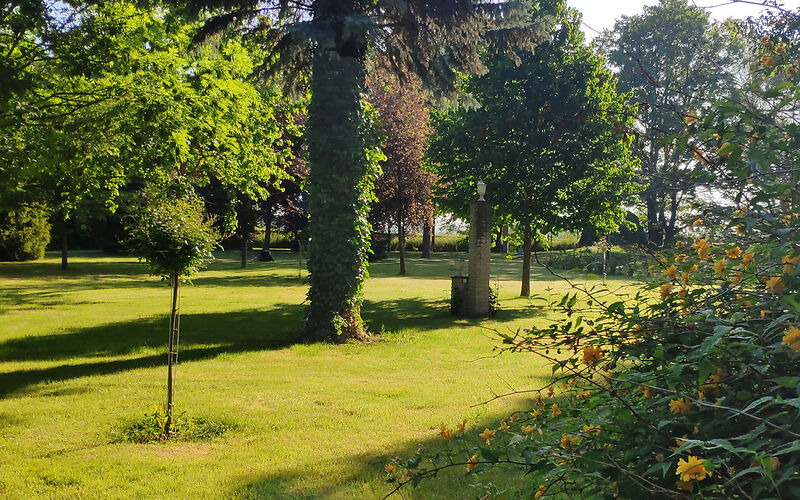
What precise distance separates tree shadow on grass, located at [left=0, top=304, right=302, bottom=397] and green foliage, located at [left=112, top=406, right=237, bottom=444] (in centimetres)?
266

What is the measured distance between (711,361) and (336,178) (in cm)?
855

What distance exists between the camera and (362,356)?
9.25 m

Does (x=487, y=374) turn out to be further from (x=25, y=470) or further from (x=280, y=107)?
(x=280, y=107)

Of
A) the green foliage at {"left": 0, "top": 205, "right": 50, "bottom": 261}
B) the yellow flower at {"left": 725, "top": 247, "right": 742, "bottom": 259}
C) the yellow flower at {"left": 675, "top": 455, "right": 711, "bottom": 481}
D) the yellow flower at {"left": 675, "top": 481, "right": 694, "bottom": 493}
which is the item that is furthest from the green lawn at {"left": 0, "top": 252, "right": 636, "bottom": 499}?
A: the green foliage at {"left": 0, "top": 205, "right": 50, "bottom": 261}

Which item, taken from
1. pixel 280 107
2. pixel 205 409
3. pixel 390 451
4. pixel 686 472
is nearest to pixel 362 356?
pixel 205 409

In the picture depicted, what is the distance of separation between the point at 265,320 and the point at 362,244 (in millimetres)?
3963

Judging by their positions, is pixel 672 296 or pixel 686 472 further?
pixel 672 296

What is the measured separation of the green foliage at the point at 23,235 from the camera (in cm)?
2741

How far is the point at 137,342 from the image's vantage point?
10234 millimetres

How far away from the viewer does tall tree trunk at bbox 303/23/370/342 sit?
32.9 ft

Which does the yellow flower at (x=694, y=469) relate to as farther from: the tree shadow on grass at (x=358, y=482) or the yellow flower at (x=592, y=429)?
the tree shadow on grass at (x=358, y=482)

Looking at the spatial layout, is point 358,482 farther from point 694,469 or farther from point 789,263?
point 789,263

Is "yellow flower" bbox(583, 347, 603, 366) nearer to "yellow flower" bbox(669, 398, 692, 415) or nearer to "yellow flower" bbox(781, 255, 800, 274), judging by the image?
"yellow flower" bbox(669, 398, 692, 415)

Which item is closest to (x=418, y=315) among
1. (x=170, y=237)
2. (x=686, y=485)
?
(x=170, y=237)
